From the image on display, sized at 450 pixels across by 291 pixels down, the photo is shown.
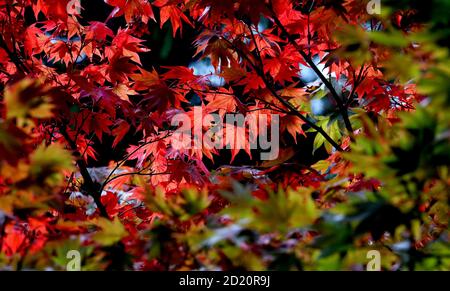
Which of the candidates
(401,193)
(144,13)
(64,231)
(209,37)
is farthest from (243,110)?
(401,193)

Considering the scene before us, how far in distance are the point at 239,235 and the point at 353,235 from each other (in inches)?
8.3

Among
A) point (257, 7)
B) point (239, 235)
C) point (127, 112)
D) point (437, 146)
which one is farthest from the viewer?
point (127, 112)

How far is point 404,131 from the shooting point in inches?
32.4

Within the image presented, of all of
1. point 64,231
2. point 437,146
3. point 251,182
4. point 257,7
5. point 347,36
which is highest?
point 257,7

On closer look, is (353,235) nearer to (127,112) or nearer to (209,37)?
(209,37)

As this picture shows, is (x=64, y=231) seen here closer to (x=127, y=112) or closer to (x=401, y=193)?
(x=401, y=193)

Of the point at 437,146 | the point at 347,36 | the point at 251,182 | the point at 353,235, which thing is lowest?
the point at 251,182

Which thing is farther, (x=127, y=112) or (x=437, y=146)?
(x=127, y=112)

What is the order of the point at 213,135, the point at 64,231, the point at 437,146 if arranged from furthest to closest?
the point at 213,135
the point at 64,231
the point at 437,146

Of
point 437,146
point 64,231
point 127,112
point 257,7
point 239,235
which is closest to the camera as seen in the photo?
point 437,146

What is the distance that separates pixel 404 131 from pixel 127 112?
159cm

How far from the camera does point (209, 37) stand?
1961 mm

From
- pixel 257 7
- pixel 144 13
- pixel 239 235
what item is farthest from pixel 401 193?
pixel 144 13

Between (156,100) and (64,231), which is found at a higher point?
(156,100)
